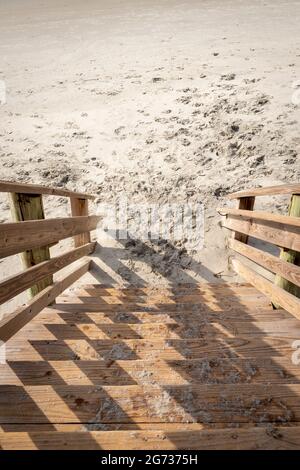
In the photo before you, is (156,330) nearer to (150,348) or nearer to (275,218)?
(150,348)

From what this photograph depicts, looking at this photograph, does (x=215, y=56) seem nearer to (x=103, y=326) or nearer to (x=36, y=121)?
(x=36, y=121)

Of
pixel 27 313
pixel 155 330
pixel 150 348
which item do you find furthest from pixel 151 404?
pixel 27 313

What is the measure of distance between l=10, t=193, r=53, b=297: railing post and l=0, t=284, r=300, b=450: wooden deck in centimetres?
53

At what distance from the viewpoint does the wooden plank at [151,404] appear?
4.75ft

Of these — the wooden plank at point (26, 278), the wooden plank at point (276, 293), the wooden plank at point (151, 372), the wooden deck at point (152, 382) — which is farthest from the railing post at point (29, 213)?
the wooden plank at point (276, 293)

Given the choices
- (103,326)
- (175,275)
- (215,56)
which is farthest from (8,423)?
(215,56)

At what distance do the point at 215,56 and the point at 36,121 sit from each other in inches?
271

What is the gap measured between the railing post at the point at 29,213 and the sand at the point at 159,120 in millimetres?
2181

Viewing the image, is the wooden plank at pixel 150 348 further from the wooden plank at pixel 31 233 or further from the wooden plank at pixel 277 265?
→ the wooden plank at pixel 31 233

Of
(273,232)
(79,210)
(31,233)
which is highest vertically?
(31,233)

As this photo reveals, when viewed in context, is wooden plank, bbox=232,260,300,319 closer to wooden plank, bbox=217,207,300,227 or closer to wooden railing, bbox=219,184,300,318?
wooden railing, bbox=219,184,300,318

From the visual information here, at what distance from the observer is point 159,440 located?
3.76 ft

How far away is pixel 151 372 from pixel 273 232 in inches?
67.7

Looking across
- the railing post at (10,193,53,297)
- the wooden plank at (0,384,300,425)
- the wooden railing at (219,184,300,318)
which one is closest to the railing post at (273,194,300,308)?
the wooden railing at (219,184,300,318)
